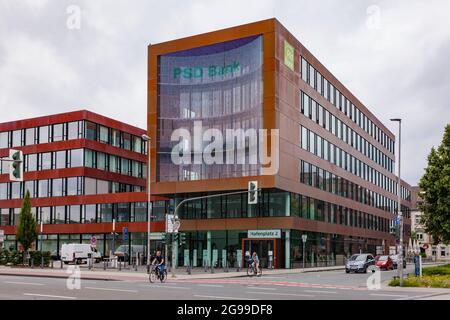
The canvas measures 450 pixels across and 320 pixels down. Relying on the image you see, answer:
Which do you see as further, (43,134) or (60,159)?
(43,134)

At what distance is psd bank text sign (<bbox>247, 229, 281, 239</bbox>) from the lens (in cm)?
5825

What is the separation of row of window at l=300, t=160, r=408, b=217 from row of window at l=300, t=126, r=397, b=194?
1660 millimetres

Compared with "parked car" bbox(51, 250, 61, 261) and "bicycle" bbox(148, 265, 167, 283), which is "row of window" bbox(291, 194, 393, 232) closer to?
"bicycle" bbox(148, 265, 167, 283)

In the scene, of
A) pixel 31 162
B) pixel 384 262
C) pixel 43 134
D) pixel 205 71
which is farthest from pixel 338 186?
pixel 31 162

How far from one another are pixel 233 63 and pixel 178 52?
5.99 meters

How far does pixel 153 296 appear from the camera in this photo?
23688 mm

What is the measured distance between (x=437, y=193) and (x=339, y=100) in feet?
111

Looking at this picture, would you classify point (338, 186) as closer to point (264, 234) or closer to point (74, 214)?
point (264, 234)

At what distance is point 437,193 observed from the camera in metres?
46.7

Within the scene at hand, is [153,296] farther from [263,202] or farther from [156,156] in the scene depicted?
[156,156]

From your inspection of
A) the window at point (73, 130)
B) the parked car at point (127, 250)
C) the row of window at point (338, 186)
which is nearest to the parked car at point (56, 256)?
the parked car at point (127, 250)

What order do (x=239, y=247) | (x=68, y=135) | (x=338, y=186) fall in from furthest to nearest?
(x=68, y=135)
(x=338, y=186)
(x=239, y=247)

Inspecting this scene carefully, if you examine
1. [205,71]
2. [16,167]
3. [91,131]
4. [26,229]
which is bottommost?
[26,229]
